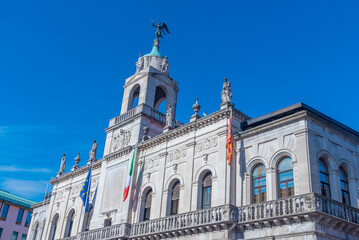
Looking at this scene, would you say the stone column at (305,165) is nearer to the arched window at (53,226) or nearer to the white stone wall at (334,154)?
the white stone wall at (334,154)

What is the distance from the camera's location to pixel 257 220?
62.3ft

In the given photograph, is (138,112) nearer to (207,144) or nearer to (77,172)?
(207,144)

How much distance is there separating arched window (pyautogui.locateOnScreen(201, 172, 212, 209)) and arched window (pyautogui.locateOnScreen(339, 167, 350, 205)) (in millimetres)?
7343

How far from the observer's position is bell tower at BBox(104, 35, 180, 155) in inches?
1220

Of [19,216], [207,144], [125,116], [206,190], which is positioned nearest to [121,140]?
[125,116]

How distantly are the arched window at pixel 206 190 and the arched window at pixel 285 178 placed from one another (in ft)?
15.1

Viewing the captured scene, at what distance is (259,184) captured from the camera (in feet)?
69.9

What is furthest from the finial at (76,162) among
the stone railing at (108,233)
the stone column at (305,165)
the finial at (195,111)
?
the stone column at (305,165)

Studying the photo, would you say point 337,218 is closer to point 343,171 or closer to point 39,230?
point 343,171

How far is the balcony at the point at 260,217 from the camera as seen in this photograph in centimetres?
1739

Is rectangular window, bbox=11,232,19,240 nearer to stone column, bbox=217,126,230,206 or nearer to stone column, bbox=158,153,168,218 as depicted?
stone column, bbox=158,153,168,218

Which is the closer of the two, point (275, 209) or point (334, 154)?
point (275, 209)

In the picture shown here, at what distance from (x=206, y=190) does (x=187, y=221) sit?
2492 millimetres

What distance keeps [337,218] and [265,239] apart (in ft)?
Answer: 11.4
